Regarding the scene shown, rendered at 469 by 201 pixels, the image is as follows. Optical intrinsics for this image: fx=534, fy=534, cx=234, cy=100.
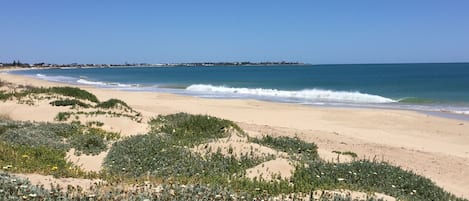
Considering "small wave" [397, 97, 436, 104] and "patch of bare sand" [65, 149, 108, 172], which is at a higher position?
"patch of bare sand" [65, 149, 108, 172]

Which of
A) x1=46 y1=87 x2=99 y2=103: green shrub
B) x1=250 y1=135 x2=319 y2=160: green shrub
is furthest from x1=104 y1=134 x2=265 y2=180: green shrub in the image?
x1=46 y1=87 x2=99 y2=103: green shrub

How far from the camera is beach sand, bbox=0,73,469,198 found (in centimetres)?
1392

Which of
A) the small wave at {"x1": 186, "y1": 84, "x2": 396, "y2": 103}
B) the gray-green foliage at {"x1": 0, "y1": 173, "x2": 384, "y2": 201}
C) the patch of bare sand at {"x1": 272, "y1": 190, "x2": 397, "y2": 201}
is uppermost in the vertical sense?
the gray-green foliage at {"x1": 0, "y1": 173, "x2": 384, "y2": 201}

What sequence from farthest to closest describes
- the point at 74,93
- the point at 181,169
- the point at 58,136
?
the point at 74,93 < the point at 58,136 < the point at 181,169

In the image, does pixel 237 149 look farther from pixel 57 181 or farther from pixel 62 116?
pixel 62 116

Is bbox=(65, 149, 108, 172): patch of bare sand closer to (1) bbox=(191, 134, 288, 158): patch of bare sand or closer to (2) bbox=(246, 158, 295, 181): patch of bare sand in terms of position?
(1) bbox=(191, 134, 288, 158): patch of bare sand

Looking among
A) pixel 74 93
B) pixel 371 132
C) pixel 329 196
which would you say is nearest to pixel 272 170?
pixel 329 196

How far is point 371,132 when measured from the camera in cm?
2109

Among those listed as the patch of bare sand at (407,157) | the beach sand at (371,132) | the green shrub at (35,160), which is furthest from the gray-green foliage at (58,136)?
the patch of bare sand at (407,157)

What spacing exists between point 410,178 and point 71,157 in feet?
22.6

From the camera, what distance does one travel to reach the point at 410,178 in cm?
955

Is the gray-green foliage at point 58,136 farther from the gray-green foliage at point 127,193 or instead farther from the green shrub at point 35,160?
the gray-green foliage at point 127,193

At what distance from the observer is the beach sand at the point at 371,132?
1392 centimetres

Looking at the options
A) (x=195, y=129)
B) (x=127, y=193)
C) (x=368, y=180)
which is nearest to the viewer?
(x=127, y=193)
